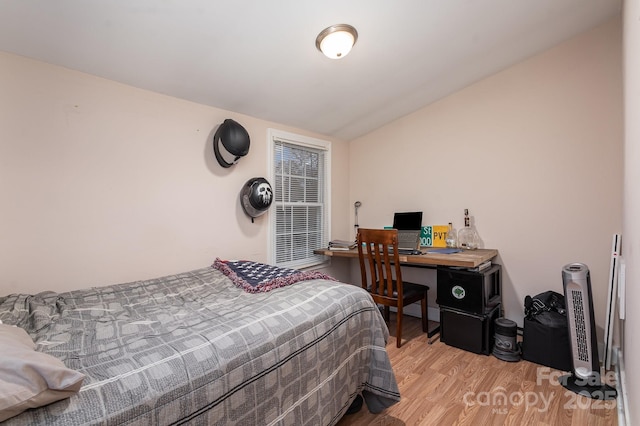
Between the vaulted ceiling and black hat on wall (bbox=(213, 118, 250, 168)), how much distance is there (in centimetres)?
23

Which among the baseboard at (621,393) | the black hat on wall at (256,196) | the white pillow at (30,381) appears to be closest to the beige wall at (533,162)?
the baseboard at (621,393)

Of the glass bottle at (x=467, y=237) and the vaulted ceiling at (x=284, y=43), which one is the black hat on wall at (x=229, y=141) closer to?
the vaulted ceiling at (x=284, y=43)

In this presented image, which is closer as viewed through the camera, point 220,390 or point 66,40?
point 220,390

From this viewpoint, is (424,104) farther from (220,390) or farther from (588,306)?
(220,390)

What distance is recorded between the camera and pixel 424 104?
10.5 ft

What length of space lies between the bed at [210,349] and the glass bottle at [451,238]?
159cm

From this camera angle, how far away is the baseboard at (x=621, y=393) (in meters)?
1.52

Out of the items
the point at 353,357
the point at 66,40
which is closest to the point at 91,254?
the point at 66,40

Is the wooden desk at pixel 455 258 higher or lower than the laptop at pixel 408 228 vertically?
lower

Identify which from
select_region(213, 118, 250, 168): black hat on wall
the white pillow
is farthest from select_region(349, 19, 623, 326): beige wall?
the white pillow

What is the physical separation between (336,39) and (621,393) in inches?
109

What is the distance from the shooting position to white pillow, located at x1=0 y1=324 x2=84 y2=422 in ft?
2.11

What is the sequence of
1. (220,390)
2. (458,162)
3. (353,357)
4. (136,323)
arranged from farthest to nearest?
(458,162) → (353,357) → (136,323) → (220,390)

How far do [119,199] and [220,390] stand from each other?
1592 millimetres
